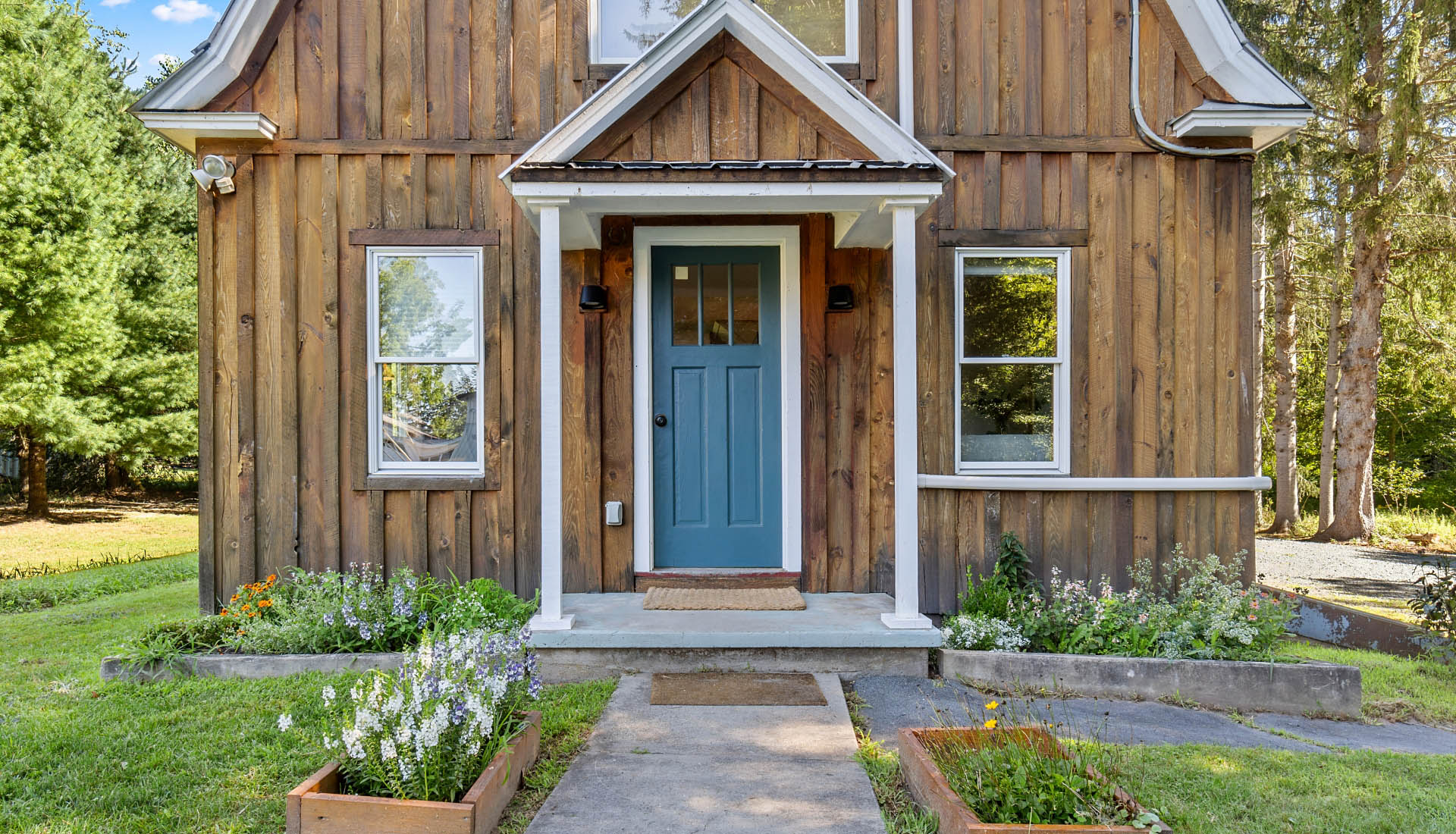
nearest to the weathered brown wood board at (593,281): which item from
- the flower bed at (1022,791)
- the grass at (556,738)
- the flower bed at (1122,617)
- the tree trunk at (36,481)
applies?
the flower bed at (1122,617)

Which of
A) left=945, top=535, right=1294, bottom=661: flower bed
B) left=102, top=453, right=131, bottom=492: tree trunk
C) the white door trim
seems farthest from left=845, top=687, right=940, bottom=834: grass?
left=102, top=453, right=131, bottom=492: tree trunk

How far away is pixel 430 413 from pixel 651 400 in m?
1.47

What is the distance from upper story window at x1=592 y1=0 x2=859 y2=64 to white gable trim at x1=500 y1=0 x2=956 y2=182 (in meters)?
0.93

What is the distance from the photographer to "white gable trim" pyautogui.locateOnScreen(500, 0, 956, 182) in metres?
4.42

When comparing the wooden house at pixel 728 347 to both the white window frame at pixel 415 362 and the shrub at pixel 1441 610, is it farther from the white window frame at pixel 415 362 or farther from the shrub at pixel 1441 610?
the shrub at pixel 1441 610

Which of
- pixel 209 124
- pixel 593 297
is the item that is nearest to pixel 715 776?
pixel 593 297

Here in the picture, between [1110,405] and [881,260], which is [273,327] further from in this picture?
[1110,405]

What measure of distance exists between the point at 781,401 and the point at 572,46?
2.71 m

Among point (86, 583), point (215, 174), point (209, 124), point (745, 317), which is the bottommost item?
point (86, 583)

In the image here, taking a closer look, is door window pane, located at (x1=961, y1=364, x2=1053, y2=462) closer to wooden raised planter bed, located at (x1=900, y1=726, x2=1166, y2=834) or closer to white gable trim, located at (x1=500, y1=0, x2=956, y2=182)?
white gable trim, located at (x1=500, y1=0, x2=956, y2=182)

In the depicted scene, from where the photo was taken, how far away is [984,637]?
177 inches

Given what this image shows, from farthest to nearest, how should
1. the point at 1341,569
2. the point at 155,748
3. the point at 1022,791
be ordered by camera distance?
1. the point at 1341,569
2. the point at 155,748
3. the point at 1022,791

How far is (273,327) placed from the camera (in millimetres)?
5199

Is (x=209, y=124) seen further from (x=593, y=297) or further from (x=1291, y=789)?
(x=1291, y=789)
